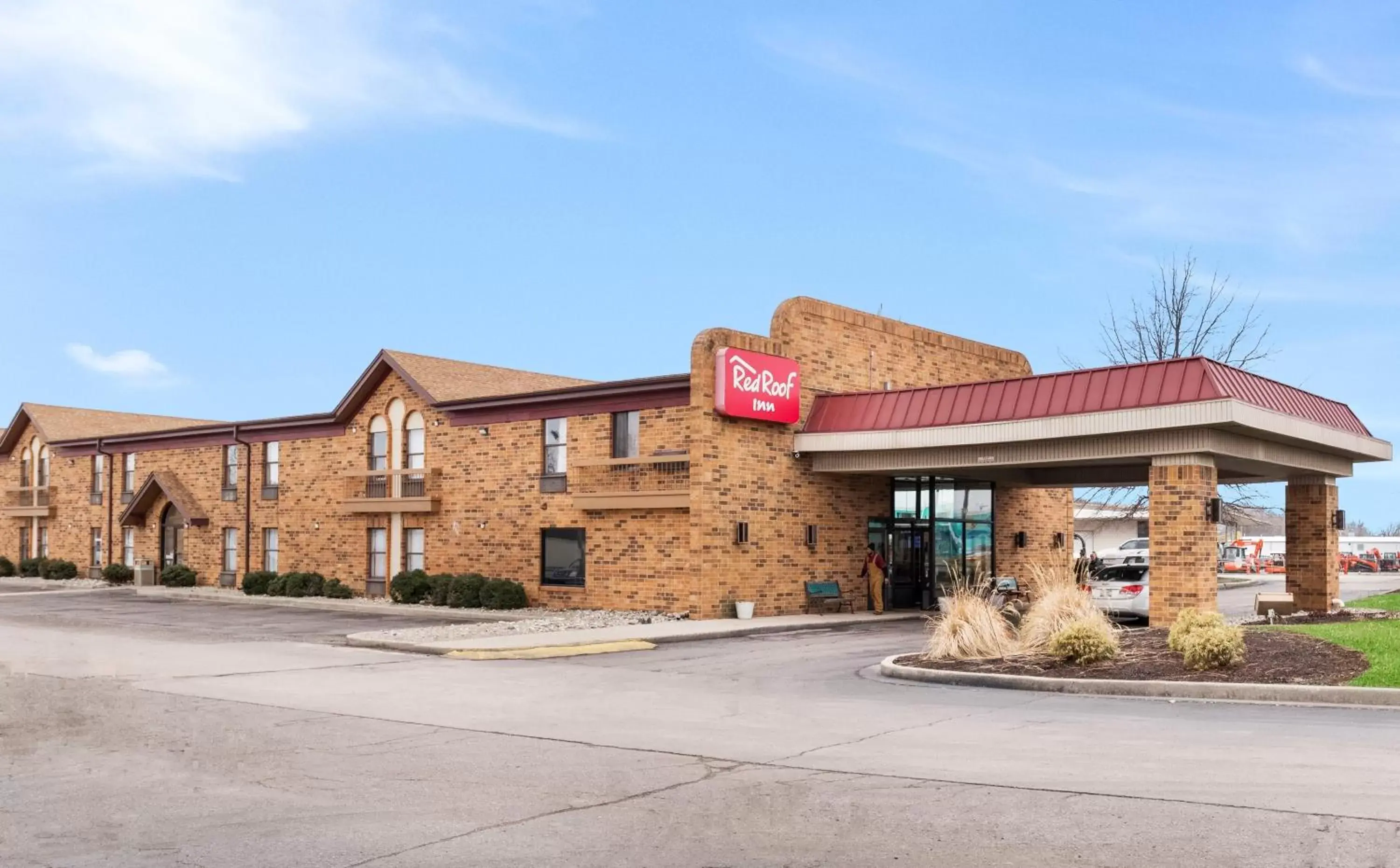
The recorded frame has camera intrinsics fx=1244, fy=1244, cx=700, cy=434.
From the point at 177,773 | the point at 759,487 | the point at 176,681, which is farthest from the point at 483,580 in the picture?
the point at 177,773

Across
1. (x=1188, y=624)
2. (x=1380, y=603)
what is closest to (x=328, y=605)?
(x=1188, y=624)

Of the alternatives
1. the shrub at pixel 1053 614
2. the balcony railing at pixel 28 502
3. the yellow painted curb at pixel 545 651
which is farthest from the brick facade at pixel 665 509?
the balcony railing at pixel 28 502

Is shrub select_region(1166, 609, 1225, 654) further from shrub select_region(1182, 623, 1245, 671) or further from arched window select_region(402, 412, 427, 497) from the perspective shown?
arched window select_region(402, 412, 427, 497)

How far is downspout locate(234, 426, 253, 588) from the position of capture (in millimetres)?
39188

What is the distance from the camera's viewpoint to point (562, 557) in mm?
29156

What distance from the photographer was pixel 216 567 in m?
40.5

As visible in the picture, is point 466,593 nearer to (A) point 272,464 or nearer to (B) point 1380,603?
(A) point 272,464

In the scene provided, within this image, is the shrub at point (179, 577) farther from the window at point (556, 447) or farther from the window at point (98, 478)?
the window at point (556, 447)

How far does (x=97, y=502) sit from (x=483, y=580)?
23.6 m

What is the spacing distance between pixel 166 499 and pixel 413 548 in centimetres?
1388

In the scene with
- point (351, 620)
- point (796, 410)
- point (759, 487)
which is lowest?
point (351, 620)

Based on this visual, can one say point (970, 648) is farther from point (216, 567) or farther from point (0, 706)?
point (216, 567)

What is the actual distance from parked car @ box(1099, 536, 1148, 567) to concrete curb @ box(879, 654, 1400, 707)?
43.6 feet

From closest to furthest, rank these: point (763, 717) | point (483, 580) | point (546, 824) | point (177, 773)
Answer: point (546, 824) → point (177, 773) → point (763, 717) → point (483, 580)
